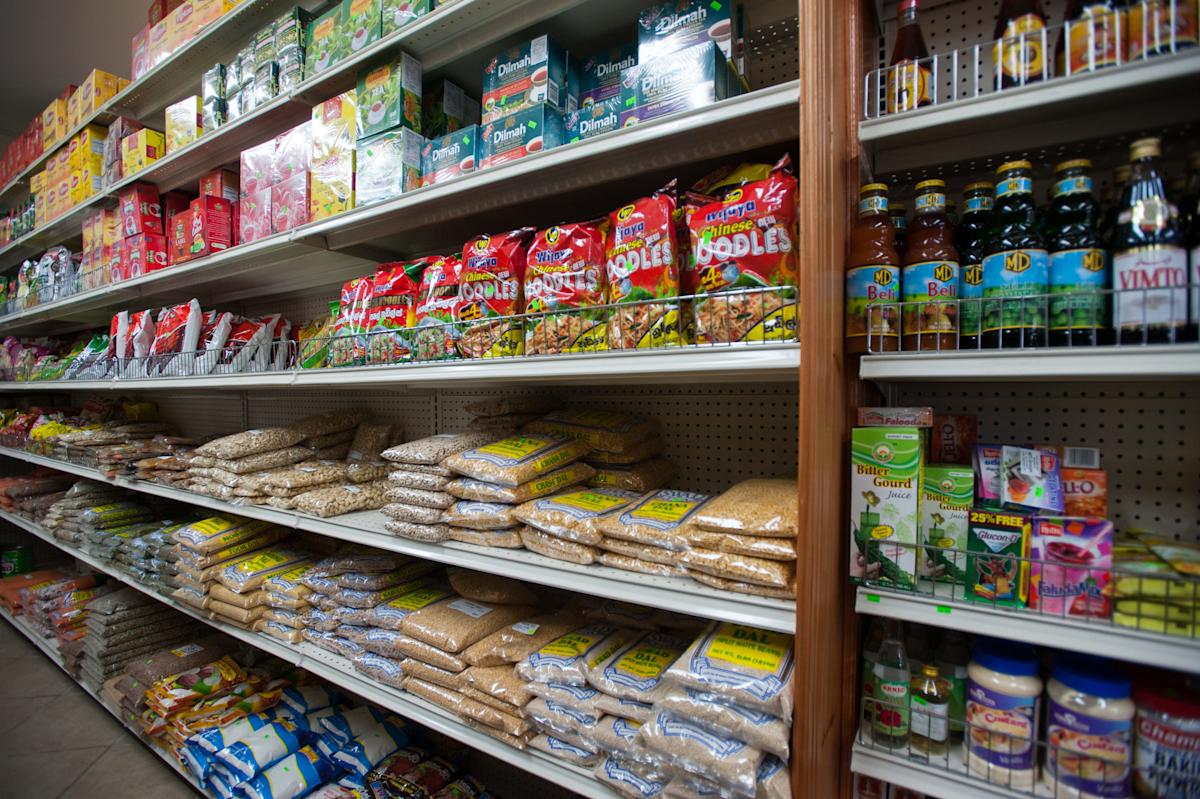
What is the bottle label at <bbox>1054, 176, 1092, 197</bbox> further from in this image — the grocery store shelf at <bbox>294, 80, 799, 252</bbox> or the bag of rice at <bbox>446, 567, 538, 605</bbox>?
the bag of rice at <bbox>446, 567, 538, 605</bbox>

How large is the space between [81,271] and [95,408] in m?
1.04

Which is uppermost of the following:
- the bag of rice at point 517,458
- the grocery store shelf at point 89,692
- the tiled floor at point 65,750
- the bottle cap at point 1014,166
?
the bottle cap at point 1014,166

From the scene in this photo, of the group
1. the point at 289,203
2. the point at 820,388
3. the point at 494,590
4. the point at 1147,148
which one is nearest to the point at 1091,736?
the point at 820,388

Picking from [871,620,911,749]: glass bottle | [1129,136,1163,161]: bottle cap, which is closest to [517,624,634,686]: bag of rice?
[871,620,911,749]: glass bottle

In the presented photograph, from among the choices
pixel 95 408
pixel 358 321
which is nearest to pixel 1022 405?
pixel 358 321

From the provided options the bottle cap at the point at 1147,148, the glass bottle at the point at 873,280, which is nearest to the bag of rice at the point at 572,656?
the glass bottle at the point at 873,280

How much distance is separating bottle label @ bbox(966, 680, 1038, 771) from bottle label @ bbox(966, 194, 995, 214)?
0.84 metres

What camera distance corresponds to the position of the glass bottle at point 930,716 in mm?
918

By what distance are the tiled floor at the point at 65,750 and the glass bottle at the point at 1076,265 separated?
319cm

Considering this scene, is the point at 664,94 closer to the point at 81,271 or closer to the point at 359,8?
the point at 359,8

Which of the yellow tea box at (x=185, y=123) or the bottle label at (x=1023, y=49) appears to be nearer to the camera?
the bottle label at (x=1023, y=49)

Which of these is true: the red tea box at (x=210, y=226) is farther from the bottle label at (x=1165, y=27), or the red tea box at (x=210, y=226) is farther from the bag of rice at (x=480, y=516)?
the bottle label at (x=1165, y=27)

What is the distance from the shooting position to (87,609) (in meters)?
2.97

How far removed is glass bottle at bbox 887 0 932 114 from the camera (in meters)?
0.94
